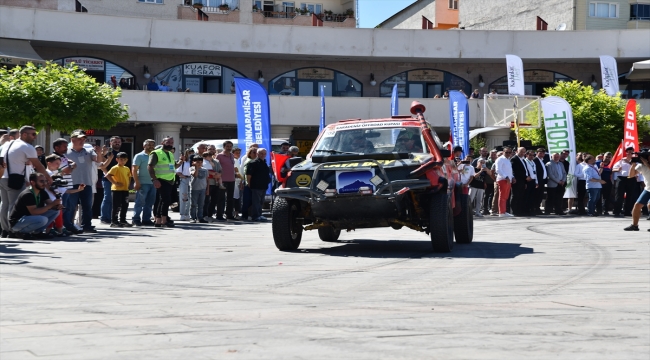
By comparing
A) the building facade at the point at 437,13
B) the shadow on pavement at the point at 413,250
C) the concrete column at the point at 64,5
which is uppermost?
the building facade at the point at 437,13

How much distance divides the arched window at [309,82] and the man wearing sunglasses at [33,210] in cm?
3447

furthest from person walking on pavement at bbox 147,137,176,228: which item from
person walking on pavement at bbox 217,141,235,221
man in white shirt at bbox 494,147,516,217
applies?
man in white shirt at bbox 494,147,516,217

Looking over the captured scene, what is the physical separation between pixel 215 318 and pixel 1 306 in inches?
71.8

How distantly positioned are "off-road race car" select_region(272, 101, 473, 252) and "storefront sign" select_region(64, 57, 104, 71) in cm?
3315

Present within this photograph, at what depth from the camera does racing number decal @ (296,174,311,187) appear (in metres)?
13.2

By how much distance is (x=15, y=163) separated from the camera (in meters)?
14.9

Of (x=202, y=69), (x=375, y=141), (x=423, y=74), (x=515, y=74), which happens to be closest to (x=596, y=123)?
(x=515, y=74)

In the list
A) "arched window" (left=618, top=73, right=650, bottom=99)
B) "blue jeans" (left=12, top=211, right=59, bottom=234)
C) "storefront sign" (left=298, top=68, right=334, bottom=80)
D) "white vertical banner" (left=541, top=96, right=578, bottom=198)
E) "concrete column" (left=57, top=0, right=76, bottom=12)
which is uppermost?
"concrete column" (left=57, top=0, right=76, bottom=12)

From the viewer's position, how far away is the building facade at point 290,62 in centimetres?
4334

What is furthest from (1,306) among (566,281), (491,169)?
(491,169)

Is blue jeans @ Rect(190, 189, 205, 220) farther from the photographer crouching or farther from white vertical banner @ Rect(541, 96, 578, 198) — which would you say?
white vertical banner @ Rect(541, 96, 578, 198)

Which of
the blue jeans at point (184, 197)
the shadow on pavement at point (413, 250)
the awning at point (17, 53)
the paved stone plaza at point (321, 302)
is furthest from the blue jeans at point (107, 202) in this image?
the awning at point (17, 53)

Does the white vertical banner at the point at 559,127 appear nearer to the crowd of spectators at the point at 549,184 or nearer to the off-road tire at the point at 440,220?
the crowd of spectators at the point at 549,184

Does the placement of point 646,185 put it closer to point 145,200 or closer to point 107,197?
point 145,200
